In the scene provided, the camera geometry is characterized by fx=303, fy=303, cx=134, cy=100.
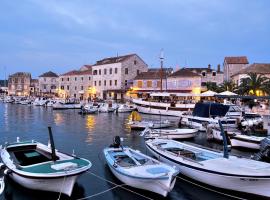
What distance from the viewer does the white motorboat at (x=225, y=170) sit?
1227cm

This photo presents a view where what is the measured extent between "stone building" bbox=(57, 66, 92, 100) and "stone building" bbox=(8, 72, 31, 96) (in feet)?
212

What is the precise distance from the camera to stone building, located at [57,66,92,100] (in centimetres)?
8702

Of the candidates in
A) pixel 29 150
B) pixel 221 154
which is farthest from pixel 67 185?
pixel 221 154

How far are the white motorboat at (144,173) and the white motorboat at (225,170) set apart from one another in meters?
1.62

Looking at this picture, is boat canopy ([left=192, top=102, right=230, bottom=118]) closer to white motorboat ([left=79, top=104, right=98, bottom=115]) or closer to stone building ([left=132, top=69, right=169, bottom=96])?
white motorboat ([left=79, top=104, right=98, bottom=115])

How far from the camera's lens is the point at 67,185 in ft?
39.9

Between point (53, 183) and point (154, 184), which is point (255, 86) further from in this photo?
point (53, 183)

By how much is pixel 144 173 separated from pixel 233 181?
379 centimetres

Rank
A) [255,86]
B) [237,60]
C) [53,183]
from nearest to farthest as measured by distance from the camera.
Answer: [53,183]
[255,86]
[237,60]

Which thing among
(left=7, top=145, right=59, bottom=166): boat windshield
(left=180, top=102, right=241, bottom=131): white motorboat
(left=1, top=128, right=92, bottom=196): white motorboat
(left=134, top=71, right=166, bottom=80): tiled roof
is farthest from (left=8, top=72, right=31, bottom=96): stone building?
(left=1, top=128, right=92, bottom=196): white motorboat

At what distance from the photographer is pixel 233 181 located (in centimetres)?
1279

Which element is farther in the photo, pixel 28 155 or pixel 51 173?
pixel 28 155

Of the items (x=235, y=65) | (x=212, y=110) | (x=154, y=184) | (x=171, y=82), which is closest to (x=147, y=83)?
(x=171, y=82)

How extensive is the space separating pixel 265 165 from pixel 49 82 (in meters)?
112
